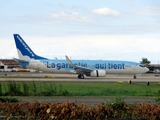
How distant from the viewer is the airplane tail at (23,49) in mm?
65250

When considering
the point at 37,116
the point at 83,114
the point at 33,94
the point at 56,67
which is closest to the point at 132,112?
the point at 83,114

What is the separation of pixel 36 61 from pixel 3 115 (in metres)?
51.1

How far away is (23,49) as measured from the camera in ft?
214

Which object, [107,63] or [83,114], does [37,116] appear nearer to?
[83,114]

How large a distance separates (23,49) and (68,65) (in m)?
8.75

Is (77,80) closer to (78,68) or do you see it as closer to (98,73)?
(98,73)

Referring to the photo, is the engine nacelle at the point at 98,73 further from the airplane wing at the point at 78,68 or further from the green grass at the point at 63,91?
the green grass at the point at 63,91

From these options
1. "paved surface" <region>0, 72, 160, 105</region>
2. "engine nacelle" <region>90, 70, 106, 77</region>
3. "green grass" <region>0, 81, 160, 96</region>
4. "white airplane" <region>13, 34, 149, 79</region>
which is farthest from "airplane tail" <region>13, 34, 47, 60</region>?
"green grass" <region>0, 81, 160, 96</region>

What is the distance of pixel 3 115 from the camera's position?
1368 cm

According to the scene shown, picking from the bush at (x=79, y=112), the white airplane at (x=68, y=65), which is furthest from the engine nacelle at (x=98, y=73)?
the bush at (x=79, y=112)

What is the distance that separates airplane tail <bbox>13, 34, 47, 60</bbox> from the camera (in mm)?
65250

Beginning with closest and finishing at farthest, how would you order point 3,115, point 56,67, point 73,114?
point 73,114 < point 3,115 < point 56,67

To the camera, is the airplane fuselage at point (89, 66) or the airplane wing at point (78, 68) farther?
the airplane fuselage at point (89, 66)

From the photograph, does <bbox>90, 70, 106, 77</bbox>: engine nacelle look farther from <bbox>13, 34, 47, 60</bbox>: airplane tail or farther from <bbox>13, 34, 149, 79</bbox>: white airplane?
<bbox>13, 34, 47, 60</bbox>: airplane tail
